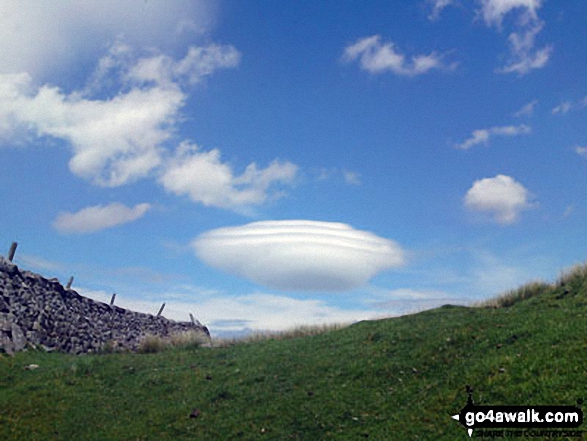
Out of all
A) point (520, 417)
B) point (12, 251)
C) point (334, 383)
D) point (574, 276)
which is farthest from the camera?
point (12, 251)

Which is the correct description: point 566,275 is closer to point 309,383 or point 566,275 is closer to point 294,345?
point 294,345

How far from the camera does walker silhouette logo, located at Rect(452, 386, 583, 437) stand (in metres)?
11.4

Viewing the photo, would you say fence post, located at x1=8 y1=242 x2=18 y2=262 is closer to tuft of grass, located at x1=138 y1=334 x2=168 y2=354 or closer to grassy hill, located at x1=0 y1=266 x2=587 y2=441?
grassy hill, located at x1=0 y1=266 x2=587 y2=441

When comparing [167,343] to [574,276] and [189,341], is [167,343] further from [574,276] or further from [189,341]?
[574,276]

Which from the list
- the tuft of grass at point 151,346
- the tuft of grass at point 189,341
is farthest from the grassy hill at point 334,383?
the tuft of grass at point 189,341

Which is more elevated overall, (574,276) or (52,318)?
(574,276)

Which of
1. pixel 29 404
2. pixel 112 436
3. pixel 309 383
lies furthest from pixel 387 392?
pixel 29 404

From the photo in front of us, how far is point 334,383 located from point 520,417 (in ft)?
24.2

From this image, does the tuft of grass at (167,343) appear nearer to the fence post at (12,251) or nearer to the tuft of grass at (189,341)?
the tuft of grass at (189,341)

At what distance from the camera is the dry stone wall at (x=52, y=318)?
32.2m

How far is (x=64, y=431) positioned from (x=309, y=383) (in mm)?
8954

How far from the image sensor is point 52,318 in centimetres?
3566

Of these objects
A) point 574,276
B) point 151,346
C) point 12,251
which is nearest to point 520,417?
point 574,276

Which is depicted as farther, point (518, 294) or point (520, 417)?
point (518, 294)
